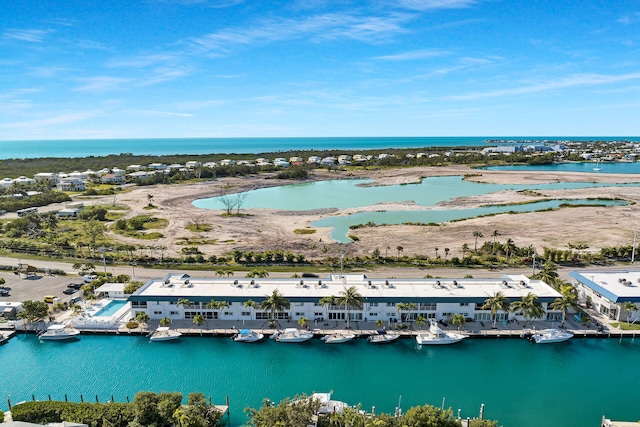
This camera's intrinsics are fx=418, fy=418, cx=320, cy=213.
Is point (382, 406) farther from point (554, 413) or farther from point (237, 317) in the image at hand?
point (237, 317)

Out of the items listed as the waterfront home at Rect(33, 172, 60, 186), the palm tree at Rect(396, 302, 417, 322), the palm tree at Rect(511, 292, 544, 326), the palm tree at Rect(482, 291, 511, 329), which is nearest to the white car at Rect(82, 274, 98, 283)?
the palm tree at Rect(396, 302, 417, 322)

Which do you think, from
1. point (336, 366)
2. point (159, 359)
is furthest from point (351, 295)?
point (159, 359)

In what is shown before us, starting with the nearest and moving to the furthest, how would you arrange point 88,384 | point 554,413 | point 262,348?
point 554,413, point 88,384, point 262,348

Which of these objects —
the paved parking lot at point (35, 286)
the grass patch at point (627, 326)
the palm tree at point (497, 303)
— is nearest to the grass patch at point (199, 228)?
the paved parking lot at point (35, 286)

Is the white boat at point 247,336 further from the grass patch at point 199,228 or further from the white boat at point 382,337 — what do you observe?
the grass patch at point 199,228

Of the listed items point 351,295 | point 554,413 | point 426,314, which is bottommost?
point 554,413

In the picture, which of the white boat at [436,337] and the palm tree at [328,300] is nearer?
the white boat at [436,337]
